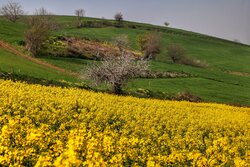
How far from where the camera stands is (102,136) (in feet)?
54.0

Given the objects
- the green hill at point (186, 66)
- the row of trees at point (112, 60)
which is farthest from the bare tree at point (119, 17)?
the row of trees at point (112, 60)

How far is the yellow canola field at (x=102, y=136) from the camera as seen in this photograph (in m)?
13.4

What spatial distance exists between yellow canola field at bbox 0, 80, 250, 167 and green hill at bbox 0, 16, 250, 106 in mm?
20416

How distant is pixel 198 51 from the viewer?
137875 millimetres

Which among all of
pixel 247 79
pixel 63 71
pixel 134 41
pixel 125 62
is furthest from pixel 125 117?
pixel 134 41

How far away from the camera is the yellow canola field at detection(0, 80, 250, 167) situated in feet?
43.9

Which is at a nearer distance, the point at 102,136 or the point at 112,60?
the point at 102,136

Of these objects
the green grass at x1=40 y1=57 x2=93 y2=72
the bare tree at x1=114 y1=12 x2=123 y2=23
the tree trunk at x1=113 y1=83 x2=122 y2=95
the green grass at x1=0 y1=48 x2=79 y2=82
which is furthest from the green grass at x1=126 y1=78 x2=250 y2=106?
the bare tree at x1=114 y1=12 x2=123 y2=23

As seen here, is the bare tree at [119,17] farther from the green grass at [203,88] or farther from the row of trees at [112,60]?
the green grass at [203,88]

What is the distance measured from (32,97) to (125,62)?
63.3ft

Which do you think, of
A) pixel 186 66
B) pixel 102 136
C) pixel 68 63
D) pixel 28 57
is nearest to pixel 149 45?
pixel 186 66

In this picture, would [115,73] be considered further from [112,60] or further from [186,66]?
[186,66]

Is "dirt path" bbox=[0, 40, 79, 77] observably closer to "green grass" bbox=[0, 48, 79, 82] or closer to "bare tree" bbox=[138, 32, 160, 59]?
"green grass" bbox=[0, 48, 79, 82]

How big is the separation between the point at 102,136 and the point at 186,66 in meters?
80.2
